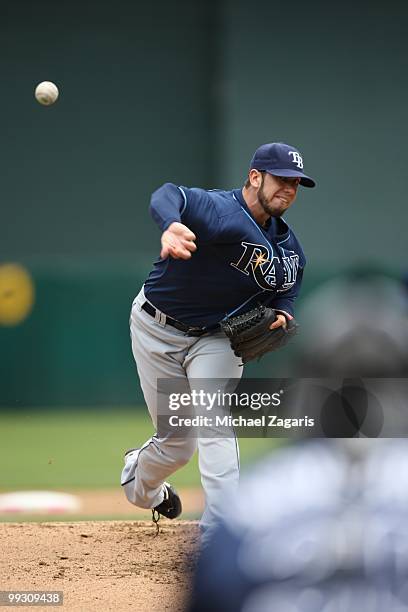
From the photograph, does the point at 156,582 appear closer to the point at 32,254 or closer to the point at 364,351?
the point at 364,351

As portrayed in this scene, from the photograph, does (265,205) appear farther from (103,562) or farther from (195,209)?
(103,562)

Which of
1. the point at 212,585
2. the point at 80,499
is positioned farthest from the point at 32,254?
the point at 212,585

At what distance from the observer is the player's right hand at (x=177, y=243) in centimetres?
376

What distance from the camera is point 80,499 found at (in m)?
6.70

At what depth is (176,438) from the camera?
189 inches

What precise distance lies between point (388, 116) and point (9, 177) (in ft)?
16.0

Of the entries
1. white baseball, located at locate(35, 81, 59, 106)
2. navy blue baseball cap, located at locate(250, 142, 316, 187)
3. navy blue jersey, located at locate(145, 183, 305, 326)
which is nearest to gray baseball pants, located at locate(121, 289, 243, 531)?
A: navy blue jersey, located at locate(145, 183, 305, 326)

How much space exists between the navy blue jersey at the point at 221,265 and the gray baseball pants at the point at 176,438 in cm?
11

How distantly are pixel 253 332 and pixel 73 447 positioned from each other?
4763 millimetres

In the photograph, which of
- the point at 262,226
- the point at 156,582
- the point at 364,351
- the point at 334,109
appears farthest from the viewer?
the point at 334,109

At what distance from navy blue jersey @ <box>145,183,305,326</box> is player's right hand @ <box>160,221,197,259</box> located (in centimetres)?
60

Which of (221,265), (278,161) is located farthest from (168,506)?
(278,161)

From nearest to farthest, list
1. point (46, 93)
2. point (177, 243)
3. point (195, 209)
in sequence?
point (177, 243)
point (195, 209)
point (46, 93)

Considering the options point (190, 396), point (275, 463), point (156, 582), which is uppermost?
point (275, 463)
